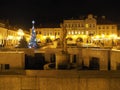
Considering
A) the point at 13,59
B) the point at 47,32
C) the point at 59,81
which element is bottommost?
the point at 59,81

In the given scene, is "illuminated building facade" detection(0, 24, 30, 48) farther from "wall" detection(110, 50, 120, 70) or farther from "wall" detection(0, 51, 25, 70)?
"wall" detection(0, 51, 25, 70)

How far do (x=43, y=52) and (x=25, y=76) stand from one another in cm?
1876

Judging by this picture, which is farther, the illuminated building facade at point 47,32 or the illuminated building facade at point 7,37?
the illuminated building facade at point 47,32

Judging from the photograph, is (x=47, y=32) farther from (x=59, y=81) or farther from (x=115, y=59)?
(x=59, y=81)

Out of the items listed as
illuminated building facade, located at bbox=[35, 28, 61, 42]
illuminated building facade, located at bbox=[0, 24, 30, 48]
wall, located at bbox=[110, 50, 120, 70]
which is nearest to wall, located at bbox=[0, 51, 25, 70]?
wall, located at bbox=[110, 50, 120, 70]

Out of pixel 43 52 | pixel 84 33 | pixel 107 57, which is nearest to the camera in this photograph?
pixel 107 57

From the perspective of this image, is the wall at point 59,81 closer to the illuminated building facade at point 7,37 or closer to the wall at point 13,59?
the wall at point 13,59

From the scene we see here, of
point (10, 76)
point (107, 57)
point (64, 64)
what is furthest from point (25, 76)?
point (107, 57)

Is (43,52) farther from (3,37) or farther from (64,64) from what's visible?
(3,37)

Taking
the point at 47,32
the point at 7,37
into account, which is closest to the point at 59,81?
the point at 7,37

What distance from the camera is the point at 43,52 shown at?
30781 mm

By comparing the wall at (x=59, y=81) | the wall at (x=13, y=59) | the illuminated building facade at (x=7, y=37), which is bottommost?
the wall at (x=59, y=81)

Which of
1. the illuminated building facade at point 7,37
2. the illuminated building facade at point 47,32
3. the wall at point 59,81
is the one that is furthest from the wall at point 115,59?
the illuminated building facade at point 47,32

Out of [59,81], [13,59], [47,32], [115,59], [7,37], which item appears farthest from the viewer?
[47,32]
